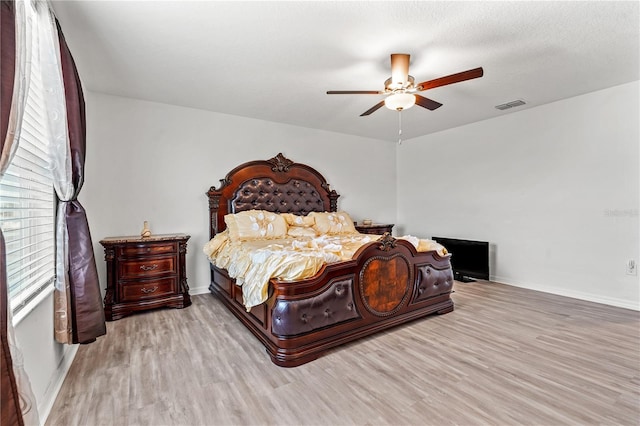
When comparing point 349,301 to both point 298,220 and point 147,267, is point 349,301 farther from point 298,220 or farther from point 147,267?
point 147,267

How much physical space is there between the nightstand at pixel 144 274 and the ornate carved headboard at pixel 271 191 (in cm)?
79

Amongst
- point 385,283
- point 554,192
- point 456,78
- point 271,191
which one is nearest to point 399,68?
point 456,78

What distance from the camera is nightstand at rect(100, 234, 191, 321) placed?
3279 mm

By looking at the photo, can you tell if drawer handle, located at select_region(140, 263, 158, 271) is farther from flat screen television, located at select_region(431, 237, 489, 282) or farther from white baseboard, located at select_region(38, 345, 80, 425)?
flat screen television, located at select_region(431, 237, 489, 282)

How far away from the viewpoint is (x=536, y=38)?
8.10ft

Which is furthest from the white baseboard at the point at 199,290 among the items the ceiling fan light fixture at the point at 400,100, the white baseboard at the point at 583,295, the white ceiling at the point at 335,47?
the white baseboard at the point at 583,295

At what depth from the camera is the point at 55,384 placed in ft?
6.33

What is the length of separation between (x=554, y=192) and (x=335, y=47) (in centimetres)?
357

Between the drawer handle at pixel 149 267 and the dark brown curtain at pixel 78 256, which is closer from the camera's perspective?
the dark brown curtain at pixel 78 256

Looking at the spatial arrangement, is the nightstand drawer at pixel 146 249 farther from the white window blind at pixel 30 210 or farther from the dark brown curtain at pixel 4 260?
the dark brown curtain at pixel 4 260

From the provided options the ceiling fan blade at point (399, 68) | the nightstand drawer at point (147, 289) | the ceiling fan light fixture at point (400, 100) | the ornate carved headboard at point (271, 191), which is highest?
the ceiling fan blade at point (399, 68)

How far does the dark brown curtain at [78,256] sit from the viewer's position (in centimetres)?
208

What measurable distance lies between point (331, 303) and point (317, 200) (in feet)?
9.10

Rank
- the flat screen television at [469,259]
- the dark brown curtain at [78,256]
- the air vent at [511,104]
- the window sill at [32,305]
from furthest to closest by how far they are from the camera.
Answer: the flat screen television at [469,259] < the air vent at [511,104] < the dark brown curtain at [78,256] < the window sill at [32,305]
